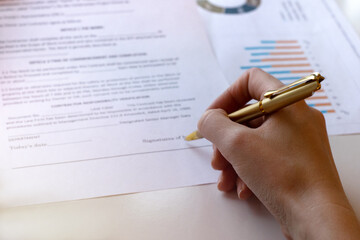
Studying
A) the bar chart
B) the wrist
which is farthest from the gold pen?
the bar chart

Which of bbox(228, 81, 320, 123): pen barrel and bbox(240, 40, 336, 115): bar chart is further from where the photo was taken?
bbox(240, 40, 336, 115): bar chart

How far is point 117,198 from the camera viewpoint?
0.53 meters

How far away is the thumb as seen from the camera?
470mm

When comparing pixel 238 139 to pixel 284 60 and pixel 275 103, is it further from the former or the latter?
pixel 284 60

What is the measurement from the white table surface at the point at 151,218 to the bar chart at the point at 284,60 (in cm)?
25

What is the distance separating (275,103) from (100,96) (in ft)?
1.06

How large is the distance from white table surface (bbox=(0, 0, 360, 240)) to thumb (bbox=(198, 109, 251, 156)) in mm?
89

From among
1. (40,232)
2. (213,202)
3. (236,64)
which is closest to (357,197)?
(213,202)

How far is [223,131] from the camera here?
488 mm

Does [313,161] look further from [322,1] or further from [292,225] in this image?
[322,1]

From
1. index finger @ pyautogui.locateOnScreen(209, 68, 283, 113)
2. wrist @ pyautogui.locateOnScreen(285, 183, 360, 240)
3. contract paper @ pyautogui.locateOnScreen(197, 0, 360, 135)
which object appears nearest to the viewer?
wrist @ pyautogui.locateOnScreen(285, 183, 360, 240)

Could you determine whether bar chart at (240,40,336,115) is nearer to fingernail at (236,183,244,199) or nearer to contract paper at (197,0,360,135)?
contract paper at (197,0,360,135)

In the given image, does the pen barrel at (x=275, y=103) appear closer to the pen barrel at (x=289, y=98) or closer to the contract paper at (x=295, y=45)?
the pen barrel at (x=289, y=98)

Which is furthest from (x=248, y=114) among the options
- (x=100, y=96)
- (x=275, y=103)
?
(x=100, y=96)
